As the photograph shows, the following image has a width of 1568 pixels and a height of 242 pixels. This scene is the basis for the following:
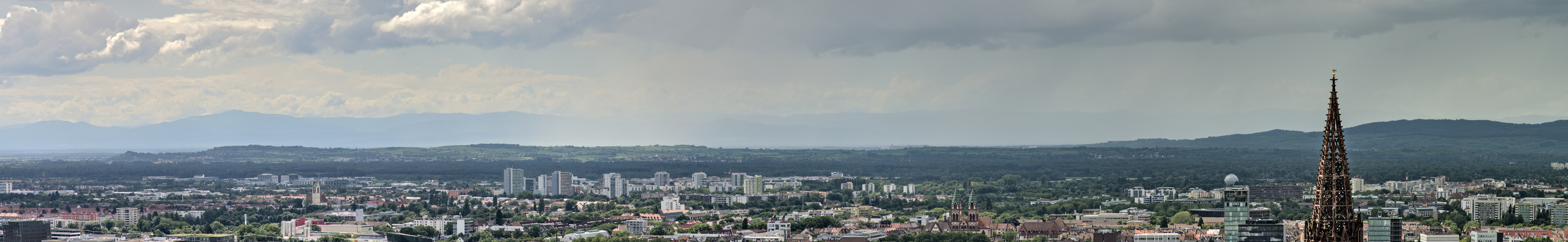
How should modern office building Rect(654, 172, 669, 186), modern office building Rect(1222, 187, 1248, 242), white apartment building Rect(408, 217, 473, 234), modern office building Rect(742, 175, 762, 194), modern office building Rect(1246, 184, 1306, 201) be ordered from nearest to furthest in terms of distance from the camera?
modern office building Rect(1222, 187, 1248, 242)
white apartment building Rect(408, 217, 473, 234)
modern office building Rect(1246, 184, 1306, 201)
modern office building Rect(742, 175, 762, 194)
modern office building Rect(654, 172, 669, 186)

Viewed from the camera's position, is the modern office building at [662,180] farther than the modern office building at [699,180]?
Yes

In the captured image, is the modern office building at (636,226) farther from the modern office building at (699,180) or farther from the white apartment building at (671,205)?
the modern office building at (699,180)

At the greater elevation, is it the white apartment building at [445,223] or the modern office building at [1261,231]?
the modern office building at [1261,231]

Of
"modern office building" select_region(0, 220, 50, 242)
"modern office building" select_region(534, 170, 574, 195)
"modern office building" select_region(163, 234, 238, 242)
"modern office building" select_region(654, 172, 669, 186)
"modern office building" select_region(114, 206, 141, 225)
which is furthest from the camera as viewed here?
"modern office building" select_region(654, 172, 669, 186)

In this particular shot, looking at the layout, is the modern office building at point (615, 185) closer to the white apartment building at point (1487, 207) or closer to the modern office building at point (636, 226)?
the modern office building at point (636, 226)

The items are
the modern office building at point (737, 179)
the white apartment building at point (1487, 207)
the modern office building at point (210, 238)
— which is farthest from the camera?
the modern office building at point (737, 179)

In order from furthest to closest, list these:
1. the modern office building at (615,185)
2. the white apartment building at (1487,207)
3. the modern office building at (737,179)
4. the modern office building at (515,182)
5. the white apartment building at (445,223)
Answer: the modern office building at (737,179)
the modern office building at (515,182)
the modern office building at (615,185)
the white apartment building at (445,223)
the white apartment building at (1487,207)

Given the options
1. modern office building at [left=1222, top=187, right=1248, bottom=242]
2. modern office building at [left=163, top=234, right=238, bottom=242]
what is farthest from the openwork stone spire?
modern office building at [left=163, top=234, right=238, bottom=242]

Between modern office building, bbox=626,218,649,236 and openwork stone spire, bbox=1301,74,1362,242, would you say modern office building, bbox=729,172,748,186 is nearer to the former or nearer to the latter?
modern office building, bbox=626,218,649,236

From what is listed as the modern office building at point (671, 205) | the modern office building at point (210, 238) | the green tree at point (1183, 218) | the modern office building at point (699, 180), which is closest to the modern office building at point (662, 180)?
the modern office building at point (699, 180)

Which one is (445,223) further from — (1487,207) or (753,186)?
(753,186)

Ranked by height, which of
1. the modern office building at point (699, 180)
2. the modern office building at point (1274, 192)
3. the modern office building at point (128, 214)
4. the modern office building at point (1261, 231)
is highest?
the modern office building at point (1261, 231)

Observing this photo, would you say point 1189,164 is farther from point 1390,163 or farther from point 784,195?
point 784,195
